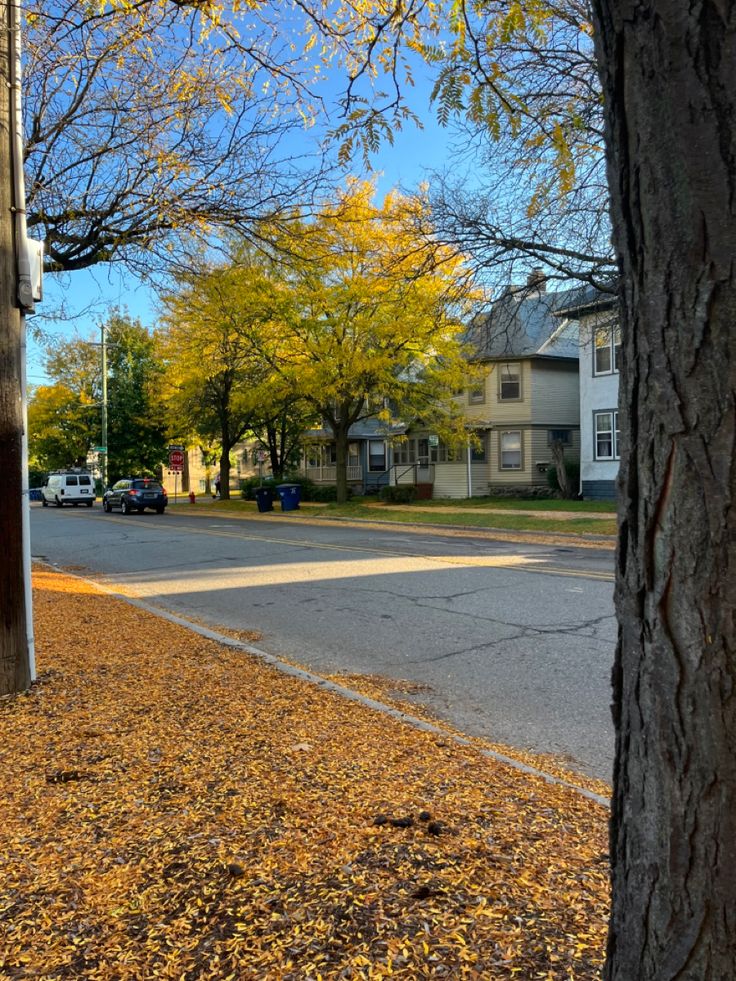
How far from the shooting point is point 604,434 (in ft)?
A: 90.0

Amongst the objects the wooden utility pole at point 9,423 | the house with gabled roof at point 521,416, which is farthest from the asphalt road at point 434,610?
the house with gabled roof at point 521,416

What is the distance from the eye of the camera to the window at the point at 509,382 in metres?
31.7

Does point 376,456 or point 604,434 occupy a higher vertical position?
point 604,434

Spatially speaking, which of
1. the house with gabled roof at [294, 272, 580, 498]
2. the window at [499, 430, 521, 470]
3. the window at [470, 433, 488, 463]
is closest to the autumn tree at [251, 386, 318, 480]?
the house with gabled roof at [294, 272, 580, 498]

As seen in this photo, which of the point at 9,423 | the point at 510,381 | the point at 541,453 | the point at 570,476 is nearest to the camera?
the point at 9,423

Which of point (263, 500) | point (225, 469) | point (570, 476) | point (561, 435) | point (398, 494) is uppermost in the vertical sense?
point (561, 435)

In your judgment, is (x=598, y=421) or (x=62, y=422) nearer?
(x=598, y=421)

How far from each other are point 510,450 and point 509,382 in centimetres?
301

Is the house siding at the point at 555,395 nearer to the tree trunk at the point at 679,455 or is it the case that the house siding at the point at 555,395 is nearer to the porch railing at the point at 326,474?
the porch railing at the point at 326,474

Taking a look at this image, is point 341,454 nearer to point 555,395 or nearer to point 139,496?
point 139,496

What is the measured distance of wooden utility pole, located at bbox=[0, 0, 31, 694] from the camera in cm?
468

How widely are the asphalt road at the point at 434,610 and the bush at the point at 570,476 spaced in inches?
511

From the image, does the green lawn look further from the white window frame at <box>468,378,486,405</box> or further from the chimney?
the chimney

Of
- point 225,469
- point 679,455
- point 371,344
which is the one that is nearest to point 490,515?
point 371,344
